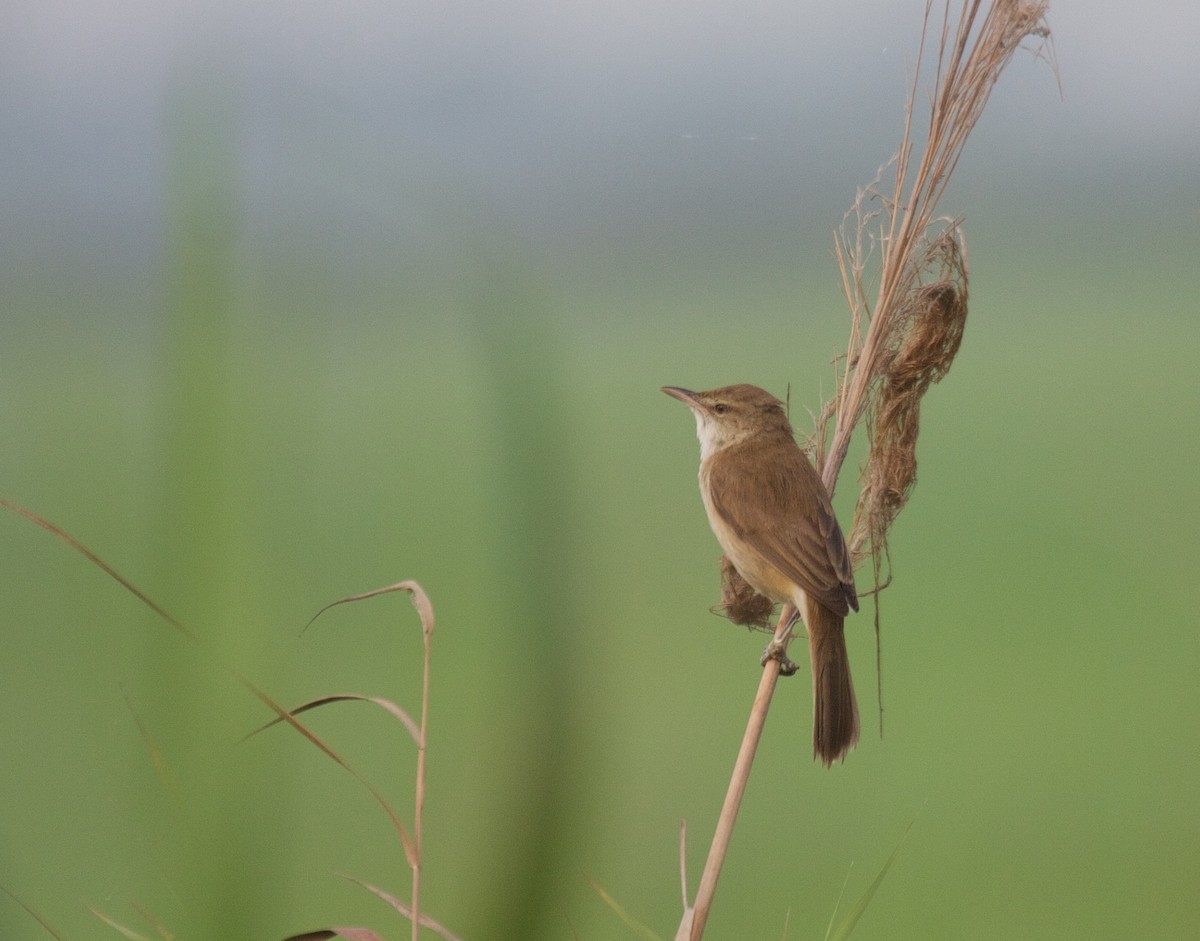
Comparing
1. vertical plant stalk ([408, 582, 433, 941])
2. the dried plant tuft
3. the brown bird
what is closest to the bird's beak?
the brown bird

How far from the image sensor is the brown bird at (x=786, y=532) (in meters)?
0.97

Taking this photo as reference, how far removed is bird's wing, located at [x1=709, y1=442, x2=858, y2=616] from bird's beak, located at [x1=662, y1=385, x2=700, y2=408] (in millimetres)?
80

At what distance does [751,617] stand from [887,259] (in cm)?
41

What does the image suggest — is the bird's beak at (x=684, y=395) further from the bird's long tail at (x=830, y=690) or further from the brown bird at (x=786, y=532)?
the bird's long tail at (x=830, y=690)

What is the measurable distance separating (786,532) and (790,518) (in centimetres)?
3

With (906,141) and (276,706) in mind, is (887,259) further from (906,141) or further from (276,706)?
(276,706)

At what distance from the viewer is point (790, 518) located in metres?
1.03

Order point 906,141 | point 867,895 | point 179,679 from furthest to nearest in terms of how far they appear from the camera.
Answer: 1. point 906,141
2. point 867,895
3. point 179,679

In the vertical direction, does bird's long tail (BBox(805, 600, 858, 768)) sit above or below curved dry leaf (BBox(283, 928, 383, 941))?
above

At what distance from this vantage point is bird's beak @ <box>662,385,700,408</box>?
110cm

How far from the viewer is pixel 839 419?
37.6 inches

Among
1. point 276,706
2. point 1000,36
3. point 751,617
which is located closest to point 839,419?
point 751,617

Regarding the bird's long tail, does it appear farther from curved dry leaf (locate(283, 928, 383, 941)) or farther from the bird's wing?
curved dry leaf (locate(283, 928, 383, 941))

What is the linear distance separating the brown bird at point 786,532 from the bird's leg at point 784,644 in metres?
0.02
